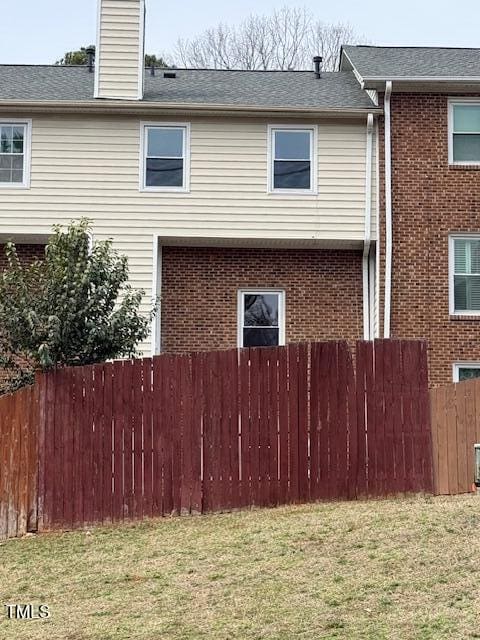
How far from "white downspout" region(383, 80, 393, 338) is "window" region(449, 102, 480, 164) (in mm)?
1228

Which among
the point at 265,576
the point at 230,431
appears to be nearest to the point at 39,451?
the point at 230,431

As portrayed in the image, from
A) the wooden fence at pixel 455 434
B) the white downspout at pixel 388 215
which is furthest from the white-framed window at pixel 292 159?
the wooden fence at pixel 455 434

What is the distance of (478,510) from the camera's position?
352 inches

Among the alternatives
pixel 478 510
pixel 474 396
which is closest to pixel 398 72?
pixel 474 396

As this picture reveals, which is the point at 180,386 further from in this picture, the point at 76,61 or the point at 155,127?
the point at 76,61

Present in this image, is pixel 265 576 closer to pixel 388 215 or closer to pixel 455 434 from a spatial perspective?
pixel 455 434

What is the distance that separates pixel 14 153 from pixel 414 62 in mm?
8146

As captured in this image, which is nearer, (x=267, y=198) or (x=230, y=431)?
(x=230, y=431)

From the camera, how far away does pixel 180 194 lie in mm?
17141

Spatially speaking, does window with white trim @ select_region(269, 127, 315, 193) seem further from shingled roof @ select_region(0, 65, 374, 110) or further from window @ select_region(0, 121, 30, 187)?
window @ select_region(0, 121, 30, 187)

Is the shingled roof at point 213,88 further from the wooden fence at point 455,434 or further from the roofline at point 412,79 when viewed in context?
the wooden fence at point 455,434

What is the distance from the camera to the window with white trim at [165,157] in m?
17.2

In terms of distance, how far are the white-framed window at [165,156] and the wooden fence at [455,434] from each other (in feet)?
26.2

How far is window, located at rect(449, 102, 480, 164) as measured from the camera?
17.2 meters
